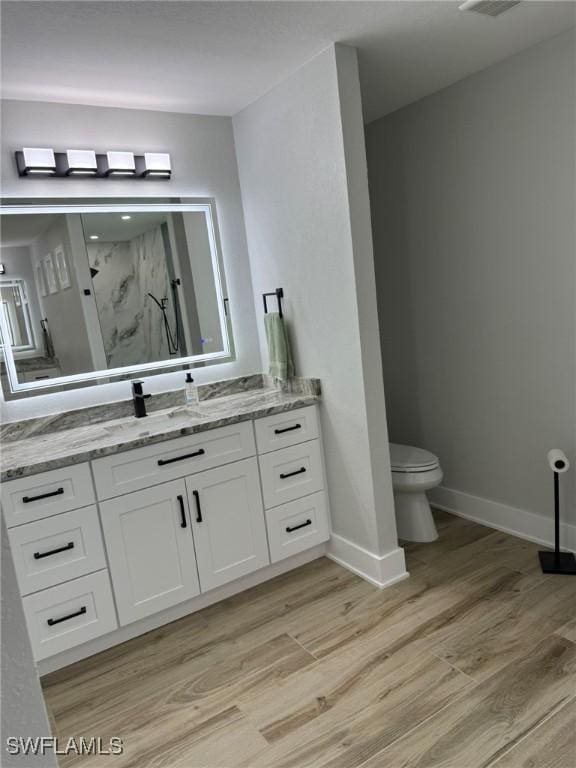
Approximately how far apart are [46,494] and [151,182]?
1631 millimetres

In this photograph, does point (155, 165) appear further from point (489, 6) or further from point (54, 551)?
point (54, 551)

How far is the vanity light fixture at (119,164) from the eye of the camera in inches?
105

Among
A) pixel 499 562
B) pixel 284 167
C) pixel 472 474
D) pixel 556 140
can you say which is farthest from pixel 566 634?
pixel 284 167

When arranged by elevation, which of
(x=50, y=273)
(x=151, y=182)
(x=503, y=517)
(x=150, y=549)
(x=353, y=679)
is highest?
(x=151, y=182)

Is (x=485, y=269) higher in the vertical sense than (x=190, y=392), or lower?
higher

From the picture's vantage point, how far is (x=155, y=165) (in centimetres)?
279

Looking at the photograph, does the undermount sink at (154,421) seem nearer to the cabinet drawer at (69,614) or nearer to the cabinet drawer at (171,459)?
the cabinet drawer at (171,459)

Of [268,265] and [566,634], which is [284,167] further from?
[566,634]

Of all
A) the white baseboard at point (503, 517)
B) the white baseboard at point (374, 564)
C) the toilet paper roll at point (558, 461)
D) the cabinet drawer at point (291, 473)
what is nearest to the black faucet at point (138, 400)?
the cabinet drawer at point (291, 473)

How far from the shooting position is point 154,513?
2.38 metres

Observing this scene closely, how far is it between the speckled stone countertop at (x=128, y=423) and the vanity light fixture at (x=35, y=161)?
111 centimetres

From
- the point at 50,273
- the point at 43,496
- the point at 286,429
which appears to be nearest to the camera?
the point at 43,496

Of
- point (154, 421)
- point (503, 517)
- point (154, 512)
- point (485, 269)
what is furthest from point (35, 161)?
point (503, 517)

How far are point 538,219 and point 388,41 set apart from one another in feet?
3.41
